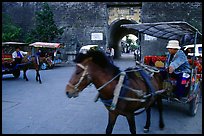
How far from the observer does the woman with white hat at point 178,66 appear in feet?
14.2

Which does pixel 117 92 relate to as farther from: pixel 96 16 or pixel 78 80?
pixel 96 16

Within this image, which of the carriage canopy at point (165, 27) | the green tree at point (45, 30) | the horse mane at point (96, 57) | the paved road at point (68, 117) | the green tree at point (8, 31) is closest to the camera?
the horse mane at point (96, 57)

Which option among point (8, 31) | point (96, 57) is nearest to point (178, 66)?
point (96, 57)

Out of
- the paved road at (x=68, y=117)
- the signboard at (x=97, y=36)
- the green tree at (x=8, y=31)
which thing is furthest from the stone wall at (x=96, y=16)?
the paved road at (x=68, y=117)

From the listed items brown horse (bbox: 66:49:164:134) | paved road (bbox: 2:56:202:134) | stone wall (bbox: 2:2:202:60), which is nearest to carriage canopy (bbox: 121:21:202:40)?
brown horse (bbox: 66:49:164:134)

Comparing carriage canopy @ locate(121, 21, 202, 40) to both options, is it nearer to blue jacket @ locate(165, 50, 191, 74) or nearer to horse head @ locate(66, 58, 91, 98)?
blue jacket @ locate(165, 50, 191, 74)

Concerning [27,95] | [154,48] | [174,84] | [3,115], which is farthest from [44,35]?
[174,84]

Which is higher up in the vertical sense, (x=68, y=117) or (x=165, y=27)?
(x=165, y=27)

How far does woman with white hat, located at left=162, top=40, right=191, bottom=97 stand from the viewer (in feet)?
14.2

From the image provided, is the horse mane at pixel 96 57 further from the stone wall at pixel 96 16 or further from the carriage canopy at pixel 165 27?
the stone wall at pixel 96 16

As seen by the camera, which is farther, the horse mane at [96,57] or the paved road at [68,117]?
the paved road at [68,117]

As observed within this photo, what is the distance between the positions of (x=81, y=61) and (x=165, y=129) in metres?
2.31

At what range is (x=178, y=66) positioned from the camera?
433 centimetres

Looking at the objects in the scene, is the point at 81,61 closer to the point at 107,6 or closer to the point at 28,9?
the point at 107,6
